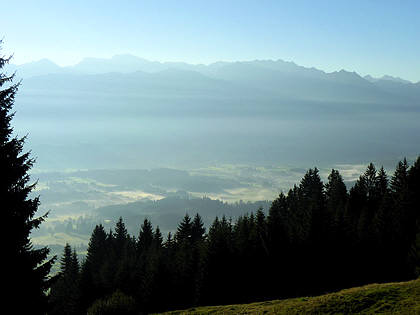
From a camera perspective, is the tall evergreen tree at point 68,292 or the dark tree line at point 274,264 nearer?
the dark tree line at point 274,264

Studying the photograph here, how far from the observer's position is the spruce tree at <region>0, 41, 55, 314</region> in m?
18.4

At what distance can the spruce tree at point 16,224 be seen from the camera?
60.5 ft

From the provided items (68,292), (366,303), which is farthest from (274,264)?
(68,292)

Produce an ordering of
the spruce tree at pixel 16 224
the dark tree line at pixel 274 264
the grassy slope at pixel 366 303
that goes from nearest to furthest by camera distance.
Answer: the spruce tree at pixel 16 224
the grassy slope at pixel 366 303
the dark tree line at pixel 274 264

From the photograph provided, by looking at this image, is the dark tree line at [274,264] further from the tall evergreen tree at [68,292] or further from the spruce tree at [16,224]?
the spruce tree at [16,224]

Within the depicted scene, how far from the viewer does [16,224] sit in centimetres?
1864

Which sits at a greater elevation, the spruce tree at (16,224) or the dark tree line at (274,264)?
the spruce tree at (16,224)

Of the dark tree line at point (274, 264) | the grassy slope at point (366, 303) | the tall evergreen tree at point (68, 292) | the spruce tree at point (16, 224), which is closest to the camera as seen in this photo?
the spruce tree at point (16, 224)

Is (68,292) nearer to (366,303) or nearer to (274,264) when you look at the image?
(274,264)

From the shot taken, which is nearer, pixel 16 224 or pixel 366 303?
pixel 16 224

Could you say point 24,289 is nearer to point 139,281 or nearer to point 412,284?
point 412,284

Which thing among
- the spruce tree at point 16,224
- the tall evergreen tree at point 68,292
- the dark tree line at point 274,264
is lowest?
the tall evergreen tree at point 68,292

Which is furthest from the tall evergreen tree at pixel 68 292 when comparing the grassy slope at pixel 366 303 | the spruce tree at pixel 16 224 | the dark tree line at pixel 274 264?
the grassy slope at pixel 366 303

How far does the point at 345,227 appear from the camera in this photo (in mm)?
53438
